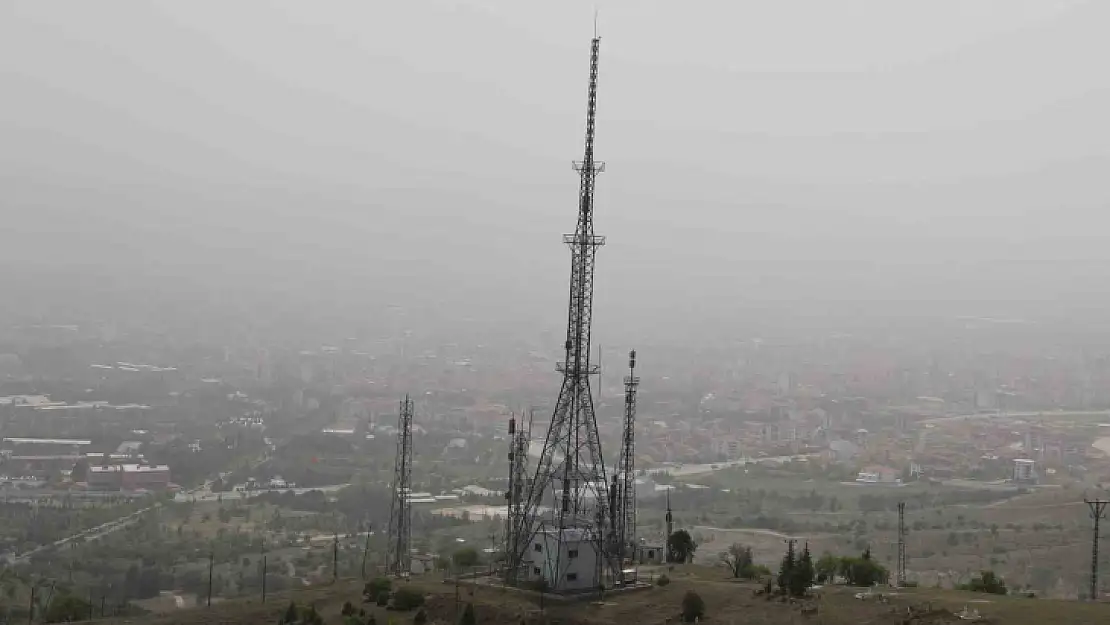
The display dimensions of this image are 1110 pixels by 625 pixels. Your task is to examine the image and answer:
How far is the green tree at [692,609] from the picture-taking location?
34.8 m

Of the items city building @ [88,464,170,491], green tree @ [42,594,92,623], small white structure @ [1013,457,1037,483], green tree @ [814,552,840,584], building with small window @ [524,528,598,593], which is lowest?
green tree @ [42,594,92,623]

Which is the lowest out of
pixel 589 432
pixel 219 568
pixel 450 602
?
pixel 219 568

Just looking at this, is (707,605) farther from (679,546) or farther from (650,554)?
(650,554)

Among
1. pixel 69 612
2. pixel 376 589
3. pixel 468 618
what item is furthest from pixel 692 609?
pixel 69 612

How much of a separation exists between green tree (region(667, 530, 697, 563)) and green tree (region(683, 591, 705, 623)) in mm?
15763

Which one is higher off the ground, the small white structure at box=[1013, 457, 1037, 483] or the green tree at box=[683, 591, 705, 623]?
the small white structure at box=[1013, 457, 1037, 483]

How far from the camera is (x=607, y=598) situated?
127 feet

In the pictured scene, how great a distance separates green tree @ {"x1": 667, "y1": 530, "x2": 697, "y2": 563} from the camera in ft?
168

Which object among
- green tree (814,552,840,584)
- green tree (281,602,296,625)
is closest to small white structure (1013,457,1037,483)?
green tree (814,552,840,584)

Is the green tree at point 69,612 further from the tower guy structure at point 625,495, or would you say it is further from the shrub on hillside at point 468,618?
the tower guy structure at point 625,495

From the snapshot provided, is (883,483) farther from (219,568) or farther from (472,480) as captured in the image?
(219,568)

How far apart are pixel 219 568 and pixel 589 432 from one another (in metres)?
37.6

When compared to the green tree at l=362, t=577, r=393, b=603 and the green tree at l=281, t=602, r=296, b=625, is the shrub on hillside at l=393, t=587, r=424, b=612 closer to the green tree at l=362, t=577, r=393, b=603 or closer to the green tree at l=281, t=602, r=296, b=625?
the green tree at l=362, t=577, r=393, b=603

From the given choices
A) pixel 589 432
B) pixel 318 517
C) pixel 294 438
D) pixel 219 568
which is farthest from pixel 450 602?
pixel 294 438
